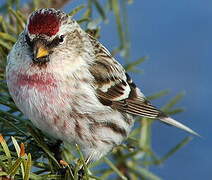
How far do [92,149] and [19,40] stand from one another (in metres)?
0.39

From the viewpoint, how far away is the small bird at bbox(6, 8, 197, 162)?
129 cm

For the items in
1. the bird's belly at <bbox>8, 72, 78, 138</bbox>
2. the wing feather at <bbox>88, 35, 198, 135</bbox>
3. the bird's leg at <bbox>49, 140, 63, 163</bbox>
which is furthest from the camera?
the wing feather at <bbox>88, 35, 198, 135</bbox>

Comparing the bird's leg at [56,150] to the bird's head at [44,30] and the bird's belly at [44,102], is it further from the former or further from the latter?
the bird's head at [44,30]

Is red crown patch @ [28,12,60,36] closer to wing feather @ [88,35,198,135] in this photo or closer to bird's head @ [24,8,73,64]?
bird's head @ [24,8,73,64]

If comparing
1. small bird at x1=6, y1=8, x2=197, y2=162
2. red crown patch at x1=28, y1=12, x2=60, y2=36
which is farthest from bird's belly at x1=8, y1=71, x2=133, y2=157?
red crown patch at x1=28, y1=12, x2=60, y2=36

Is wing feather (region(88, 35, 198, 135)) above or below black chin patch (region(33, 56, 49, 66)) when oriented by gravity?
below

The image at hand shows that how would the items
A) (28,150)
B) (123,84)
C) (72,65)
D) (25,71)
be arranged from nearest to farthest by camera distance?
(28,150) → (25,71) → (72,65) → (123,84)

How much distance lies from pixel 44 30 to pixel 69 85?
0.63ft

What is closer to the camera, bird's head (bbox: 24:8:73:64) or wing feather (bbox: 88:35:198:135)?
bird's head (bbox: 24:8:73:64)

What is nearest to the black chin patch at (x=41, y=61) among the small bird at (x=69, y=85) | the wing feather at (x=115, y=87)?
the small bird at (x=69, y=85)

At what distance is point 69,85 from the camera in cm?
140

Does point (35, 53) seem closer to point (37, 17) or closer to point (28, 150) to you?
point (37, 17)

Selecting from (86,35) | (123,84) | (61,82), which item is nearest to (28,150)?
(61,82)

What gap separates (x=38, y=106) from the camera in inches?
51.8
